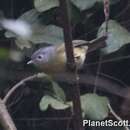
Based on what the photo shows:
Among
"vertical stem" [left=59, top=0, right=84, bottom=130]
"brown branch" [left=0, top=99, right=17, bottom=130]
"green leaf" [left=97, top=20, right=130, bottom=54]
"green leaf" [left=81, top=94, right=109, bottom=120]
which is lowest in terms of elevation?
"green leaf" [left=81, top=94, right=109, bottom=120]

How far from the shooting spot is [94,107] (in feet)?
7.19

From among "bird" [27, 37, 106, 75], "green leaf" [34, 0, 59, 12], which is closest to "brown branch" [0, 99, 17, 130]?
"bird" [27, 37, 106, 75]

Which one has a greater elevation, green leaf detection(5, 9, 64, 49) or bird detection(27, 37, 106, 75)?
green leaf detection(5, 9, 64, 49)

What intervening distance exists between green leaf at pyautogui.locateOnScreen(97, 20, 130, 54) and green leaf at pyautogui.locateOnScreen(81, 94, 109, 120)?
0.79ft

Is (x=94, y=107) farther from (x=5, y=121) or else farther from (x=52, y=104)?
(x=5, y=121)

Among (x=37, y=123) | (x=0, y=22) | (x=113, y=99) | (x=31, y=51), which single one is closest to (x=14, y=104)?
(x=37, y=123)

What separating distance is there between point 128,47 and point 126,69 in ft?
0.43

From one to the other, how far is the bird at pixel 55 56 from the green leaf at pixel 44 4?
7.7 inches

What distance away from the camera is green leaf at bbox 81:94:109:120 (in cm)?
217

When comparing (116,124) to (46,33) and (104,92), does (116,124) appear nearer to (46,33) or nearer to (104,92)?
(104,92)

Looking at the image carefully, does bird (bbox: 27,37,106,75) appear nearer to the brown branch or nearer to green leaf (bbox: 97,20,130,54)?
green leaf (bbox: 97,20,130,54)

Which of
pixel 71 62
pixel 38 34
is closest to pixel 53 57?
pixel 38 34

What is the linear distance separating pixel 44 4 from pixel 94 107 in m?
0.57

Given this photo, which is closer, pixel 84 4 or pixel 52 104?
pixel 52 104
